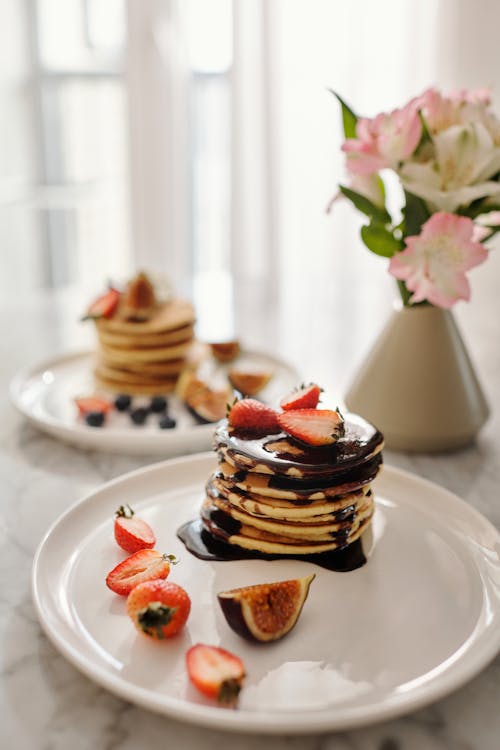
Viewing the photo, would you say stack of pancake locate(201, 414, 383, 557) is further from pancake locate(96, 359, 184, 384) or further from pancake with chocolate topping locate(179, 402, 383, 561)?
pancake locate(96, 359, 184, 384)

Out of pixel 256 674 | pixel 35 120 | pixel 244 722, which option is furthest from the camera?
pixel 35 120

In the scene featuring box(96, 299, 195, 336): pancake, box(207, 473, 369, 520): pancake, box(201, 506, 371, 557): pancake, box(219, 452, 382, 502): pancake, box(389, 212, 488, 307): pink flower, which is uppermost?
box(389, 212, 488, 307): pink flower

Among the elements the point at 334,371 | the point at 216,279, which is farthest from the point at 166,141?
the point at 334,371

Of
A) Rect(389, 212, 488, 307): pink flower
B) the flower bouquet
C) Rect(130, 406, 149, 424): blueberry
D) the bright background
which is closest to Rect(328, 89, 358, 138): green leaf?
the flower bouquet

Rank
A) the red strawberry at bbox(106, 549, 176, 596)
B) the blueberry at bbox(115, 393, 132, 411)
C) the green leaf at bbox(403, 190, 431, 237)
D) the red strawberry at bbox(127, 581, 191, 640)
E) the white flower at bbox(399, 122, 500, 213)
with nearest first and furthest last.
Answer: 1. the red strawberry at bbox(127, 581, 191, 640)
2. the red strawberry at bbox(106, 549, 176, 596)
3. the white flower at bbox(399, 122, 500, 213)
4. the green leaf at bbox(403, 190, 431, 237)
5. the blueberry at bbox(115, 393, 132, 411)

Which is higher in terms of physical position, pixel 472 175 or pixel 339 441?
pixel 472 175

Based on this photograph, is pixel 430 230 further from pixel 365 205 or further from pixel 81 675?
pixel 81 675

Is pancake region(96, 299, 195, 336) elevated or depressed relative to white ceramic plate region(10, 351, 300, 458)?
elevated

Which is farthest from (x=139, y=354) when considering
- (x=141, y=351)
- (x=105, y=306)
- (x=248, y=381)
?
(x=248, y=381)

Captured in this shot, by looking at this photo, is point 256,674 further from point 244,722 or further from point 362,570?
point 362,570
